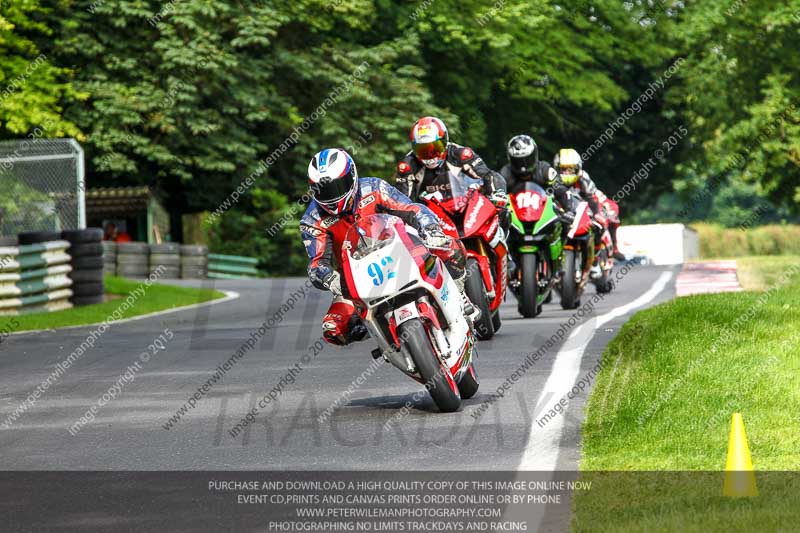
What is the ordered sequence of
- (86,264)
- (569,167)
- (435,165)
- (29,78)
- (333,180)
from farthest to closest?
(29,78) < (86,264) < (569,167) < (435,165) < (333,180)

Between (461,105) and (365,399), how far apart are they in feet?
105

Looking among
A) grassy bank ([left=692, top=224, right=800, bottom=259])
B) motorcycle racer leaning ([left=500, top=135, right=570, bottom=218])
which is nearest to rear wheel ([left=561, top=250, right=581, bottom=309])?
motorcycle racer leaning ([left=500, top=135, right=570, bottom=218])

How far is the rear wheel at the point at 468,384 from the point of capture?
33.2 ft

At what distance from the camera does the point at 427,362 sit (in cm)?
940

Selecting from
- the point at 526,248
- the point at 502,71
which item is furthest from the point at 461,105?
the point at 526,248

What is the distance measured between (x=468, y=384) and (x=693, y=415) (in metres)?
1.76

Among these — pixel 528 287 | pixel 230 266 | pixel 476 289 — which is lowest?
pixel 230 266

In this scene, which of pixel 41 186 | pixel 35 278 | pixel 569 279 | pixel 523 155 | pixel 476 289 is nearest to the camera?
pixel 476 289

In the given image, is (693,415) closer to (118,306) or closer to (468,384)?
(468,384)

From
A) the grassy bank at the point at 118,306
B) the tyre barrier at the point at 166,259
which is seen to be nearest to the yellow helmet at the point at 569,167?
the grassy bank at the point at 118,306

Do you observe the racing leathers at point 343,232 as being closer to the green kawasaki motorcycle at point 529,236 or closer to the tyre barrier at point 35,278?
the green kawasaki motorcycle at point 529,236

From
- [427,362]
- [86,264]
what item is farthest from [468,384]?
[86,264]

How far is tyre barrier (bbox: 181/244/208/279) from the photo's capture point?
1318 inches

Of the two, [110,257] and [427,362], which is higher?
[427,362]
